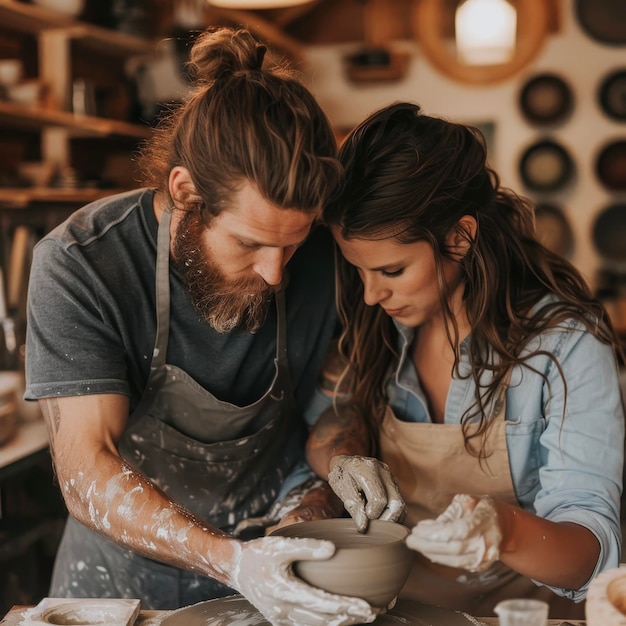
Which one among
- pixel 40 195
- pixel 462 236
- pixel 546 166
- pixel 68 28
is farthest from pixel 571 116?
pixel 462 236

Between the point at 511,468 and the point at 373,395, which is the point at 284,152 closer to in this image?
the point at 373,395

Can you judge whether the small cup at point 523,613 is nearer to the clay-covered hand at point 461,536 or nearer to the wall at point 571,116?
the clay-covered hand at point 461,536

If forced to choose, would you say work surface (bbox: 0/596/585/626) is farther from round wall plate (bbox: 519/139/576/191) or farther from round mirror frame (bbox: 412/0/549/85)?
round mirror frame (bbox: 412/0/549/85)

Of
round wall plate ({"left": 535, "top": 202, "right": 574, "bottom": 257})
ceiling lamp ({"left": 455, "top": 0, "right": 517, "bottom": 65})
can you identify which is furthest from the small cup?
round wall plate ({"left": 535, "top": 202, "right": 574, "bottom": 257})

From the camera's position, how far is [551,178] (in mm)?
6285

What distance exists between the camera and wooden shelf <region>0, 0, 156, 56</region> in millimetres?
3811

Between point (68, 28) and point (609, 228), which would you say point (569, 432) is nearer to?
point (68, 28)

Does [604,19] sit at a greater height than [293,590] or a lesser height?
greater

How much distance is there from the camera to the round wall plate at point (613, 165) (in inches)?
244

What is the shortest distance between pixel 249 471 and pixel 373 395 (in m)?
0.32

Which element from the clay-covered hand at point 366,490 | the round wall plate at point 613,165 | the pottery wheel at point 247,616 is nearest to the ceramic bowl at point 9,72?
the clay-covered hand at point 366,490

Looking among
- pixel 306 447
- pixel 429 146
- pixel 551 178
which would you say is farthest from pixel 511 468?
pixel 551 178

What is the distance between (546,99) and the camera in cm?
629

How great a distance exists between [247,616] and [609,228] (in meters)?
5.33
